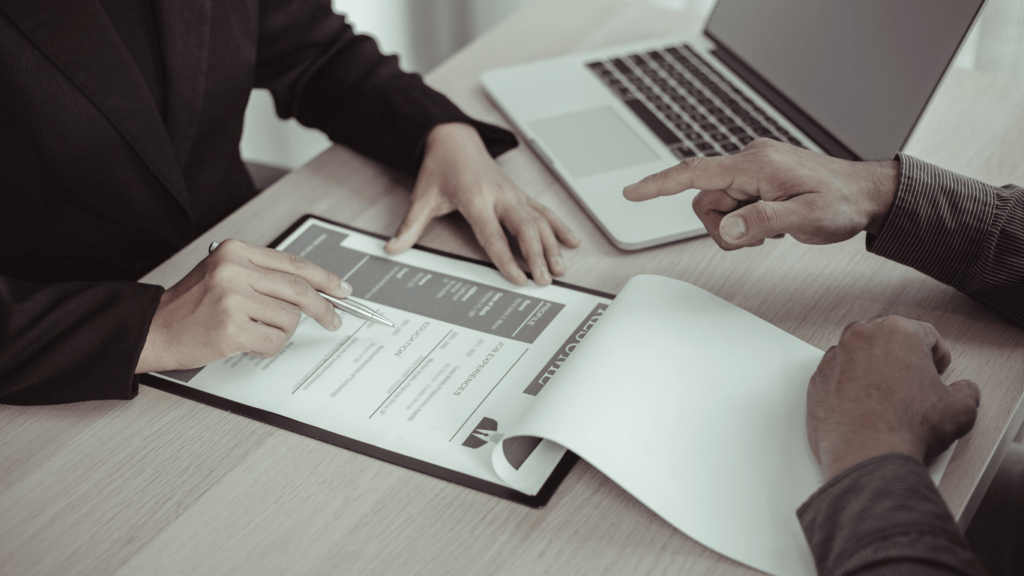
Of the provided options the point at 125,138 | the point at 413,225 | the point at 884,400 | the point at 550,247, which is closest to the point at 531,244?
the point at 550,247

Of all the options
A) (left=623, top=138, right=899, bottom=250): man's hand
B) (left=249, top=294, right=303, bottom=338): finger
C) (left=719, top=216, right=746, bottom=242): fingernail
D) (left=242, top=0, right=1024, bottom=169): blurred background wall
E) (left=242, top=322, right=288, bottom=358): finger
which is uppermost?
(left=623, top=138, right=899, bottom=250): man's hand

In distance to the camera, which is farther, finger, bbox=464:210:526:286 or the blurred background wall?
the blurred background wall

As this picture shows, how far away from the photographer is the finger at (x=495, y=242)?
0.75 metres

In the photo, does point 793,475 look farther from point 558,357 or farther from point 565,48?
point 565,48

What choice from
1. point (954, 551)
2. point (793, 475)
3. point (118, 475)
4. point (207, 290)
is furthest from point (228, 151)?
point (954, 551)

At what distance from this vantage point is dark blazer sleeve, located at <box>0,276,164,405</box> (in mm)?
Result: 632

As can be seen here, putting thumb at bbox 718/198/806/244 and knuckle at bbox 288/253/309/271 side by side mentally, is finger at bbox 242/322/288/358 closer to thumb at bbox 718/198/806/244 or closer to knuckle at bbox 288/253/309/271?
knuckle at bbox 288/253/309/271

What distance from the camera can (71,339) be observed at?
65 centimetres

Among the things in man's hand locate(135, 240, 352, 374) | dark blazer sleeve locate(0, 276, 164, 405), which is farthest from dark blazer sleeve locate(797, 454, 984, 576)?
dark blazer sleeve locate(0, 276, 164, 405)

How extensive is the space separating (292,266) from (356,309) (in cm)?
7

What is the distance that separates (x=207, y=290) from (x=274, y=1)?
54 cm

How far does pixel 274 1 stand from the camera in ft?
3.33

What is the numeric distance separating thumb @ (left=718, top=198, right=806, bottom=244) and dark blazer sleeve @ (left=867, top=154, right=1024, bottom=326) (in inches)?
4.2

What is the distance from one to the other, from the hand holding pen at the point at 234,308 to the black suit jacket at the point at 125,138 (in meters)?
0.02
